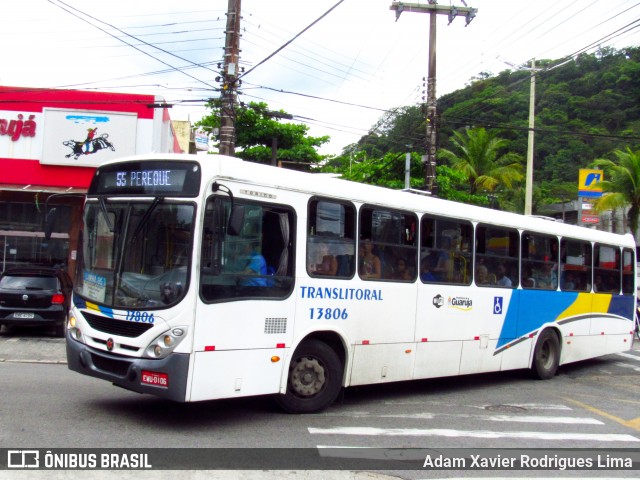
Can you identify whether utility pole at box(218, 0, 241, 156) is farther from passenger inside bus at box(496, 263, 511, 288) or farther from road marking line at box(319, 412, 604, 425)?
road marking line at box(319, 412, 604, 425)

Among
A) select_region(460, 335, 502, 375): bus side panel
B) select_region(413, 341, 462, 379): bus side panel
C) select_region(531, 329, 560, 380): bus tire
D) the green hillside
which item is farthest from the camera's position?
the green hillside

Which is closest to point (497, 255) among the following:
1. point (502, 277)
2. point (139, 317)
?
point (502, 277)

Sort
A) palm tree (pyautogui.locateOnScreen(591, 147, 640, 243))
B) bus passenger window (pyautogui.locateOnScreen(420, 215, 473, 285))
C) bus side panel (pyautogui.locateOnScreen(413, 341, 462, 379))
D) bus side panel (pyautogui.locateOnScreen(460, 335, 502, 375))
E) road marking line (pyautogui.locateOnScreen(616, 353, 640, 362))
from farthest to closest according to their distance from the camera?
palm tree (pyautogui.locateOnScreen(591, 147, 640, 243)), road marking line (pyautogui.locateOnScreen(616, 353, 640, 362)), bus side panel (pyautogui.locateOnScreen(460, 335, 502, 375)), bus passenger window (pyautogui.locateOnScreen(420, 215, 473, 285)), bus side panel (pyautogui.locateOnScreen(413, 341, 462, 379))

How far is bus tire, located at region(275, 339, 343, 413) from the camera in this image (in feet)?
26.0

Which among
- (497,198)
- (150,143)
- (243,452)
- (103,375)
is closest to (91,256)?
(103,375)

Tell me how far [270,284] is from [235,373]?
3.66ft

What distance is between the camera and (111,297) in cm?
717

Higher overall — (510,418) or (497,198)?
(497,198)

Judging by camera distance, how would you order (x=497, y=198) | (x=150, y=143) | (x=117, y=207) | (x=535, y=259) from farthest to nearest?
(x=497, y=198) < (x=150, y=143) < (x=535, y=259) < (x=117, y=207)

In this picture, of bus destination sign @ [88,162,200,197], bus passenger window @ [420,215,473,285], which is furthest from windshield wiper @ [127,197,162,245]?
bus passenger window @ [420,215,473,285]

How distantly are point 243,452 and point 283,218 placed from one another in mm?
2780

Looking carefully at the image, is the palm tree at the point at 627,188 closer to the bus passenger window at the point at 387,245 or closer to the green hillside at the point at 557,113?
the green hillside at the point at 557,113

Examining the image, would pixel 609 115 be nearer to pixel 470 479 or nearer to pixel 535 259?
pixel 535 259

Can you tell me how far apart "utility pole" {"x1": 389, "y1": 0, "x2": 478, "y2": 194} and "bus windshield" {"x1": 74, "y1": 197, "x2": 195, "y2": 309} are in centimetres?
1205
